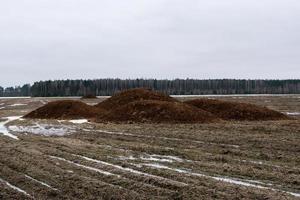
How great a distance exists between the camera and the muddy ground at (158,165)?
1119 cm

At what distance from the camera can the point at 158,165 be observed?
15078mm

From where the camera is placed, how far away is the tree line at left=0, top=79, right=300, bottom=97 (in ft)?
526

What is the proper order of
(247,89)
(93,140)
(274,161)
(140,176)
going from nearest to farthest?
(140,176)
(274,161)
(93,140)
(247,89)

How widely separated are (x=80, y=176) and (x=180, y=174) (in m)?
2.64

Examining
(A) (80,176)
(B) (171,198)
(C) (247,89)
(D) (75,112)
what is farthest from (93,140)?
(C) (247,89)

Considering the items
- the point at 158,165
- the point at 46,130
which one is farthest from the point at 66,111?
the point at 158,165

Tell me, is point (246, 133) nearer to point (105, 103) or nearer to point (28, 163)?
point (28, 163)

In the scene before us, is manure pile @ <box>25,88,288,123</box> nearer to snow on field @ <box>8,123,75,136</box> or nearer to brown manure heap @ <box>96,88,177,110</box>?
brown manure heap @ <box>96,88,177,110</box>

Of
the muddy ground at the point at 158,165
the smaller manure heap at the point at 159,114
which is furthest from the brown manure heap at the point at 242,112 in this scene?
the muddy ground at the point at 158,165

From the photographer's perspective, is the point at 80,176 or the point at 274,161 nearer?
the point at 80,176

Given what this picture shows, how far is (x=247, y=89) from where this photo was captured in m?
174

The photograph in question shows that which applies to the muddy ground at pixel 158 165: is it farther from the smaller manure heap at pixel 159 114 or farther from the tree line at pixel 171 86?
the tree line at pixel 171 86

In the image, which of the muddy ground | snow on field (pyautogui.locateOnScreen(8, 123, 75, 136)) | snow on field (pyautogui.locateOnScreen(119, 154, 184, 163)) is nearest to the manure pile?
snow on field (pyautogui.locateOnScreen(8, 123, 75, 136))

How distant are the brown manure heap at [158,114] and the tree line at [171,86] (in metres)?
122
